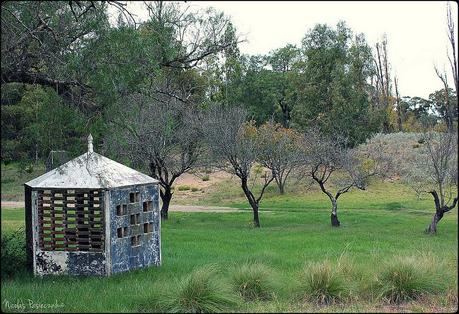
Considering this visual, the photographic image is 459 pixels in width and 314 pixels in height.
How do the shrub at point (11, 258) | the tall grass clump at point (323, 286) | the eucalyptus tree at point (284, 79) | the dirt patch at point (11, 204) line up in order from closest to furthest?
the tall grass clump at point (323, 286)
the shrub at point (11, 258)
the dirt patch at point (11, 204)
the eucalyptus tree at point (284, 79)

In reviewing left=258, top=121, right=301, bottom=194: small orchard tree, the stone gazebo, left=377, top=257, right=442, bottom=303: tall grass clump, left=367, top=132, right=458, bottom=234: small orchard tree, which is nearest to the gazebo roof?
the stone gazebo

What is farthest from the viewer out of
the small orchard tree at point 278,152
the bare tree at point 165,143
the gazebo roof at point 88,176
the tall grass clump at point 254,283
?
the small orchard tree at point 278,152

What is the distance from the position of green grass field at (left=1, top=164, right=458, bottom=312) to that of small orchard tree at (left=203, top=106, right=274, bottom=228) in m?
2.00

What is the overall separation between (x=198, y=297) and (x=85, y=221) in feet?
14.4

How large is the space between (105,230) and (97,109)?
2499mm

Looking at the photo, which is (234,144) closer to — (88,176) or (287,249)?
(287,249)

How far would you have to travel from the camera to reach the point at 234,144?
2930 centimetres

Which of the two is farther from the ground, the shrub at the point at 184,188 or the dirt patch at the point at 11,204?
the shrub at the point at 184,188

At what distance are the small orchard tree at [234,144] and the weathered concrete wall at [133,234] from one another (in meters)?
15.3

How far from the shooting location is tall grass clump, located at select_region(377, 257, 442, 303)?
10.1 meters

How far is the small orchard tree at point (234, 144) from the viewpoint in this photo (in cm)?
2897

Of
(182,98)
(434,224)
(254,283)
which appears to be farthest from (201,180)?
(254,283)

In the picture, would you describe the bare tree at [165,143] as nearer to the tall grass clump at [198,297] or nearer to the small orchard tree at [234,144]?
the small orchard tree at [234,144]

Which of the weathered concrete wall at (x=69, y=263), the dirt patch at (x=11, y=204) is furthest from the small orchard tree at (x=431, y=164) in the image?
the dirt patch at (x=11, y=204)
